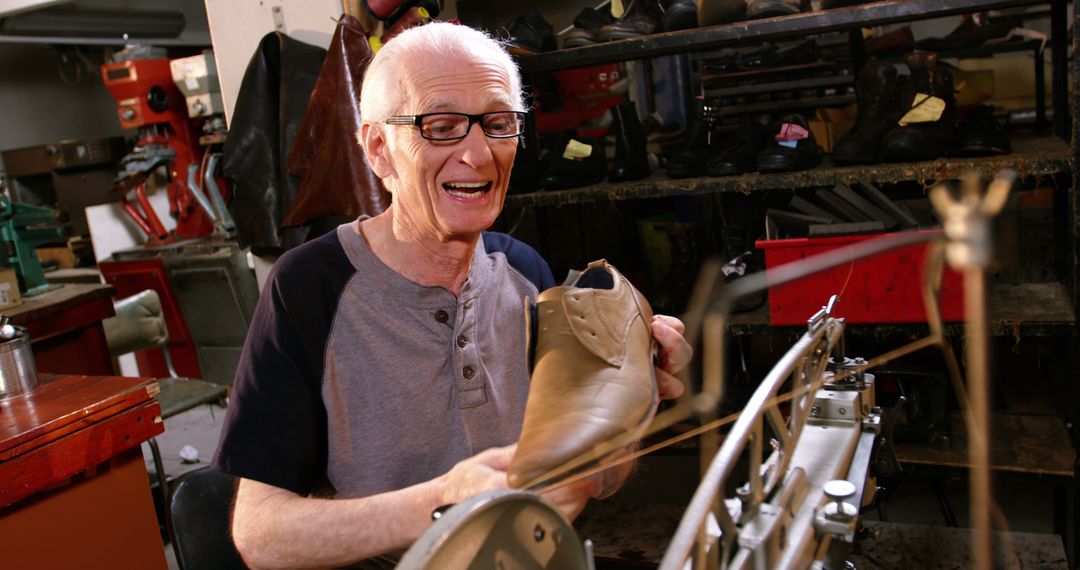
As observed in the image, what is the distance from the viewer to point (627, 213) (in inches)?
127

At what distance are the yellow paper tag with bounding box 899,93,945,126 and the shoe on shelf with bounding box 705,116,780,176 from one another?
13.8 inches

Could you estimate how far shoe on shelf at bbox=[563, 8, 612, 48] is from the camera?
2461 mm

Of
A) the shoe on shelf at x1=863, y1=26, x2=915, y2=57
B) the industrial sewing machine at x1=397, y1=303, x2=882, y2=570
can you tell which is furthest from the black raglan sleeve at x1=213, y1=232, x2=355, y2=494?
the shoe on shelf at x1=863, y1=26, x2=915, y2=57

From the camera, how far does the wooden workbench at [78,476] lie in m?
1.72

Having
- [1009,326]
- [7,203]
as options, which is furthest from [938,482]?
[7,203]

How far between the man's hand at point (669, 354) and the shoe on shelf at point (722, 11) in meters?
1.33

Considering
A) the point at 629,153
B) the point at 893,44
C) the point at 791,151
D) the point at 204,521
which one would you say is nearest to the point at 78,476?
the point at 204,521

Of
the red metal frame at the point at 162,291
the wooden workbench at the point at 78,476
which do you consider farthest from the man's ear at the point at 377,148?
the red metal frame at the point at 162,291

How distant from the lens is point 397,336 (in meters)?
1.25

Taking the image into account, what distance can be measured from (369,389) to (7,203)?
2.64 meters

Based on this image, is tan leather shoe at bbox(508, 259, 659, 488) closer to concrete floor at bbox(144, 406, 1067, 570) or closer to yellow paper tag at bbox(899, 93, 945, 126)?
concrete floor at bbox(144, 406, 1067, 570)

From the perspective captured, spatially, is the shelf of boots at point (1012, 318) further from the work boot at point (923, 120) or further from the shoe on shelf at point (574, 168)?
the shoe on shelf at point (574, 168)

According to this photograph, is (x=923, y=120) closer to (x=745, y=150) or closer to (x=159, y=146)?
(x=745, y=150)

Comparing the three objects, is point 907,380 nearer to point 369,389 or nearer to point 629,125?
point 629,125
